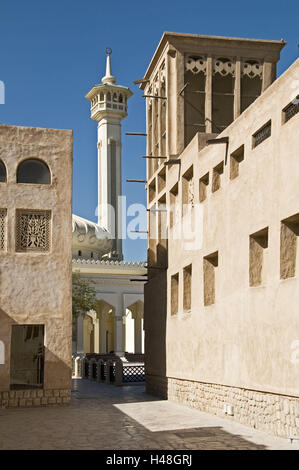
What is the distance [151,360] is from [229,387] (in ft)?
26.2

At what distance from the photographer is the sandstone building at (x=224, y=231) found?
454 inches

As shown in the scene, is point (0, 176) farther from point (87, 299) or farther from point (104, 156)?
point (104, 156)

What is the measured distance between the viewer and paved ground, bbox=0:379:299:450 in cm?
1098

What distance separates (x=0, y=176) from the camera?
1739 centimetres

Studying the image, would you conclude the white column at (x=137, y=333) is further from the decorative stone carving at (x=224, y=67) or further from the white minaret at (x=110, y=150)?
the decorative stone carving at (x=224, y=67)

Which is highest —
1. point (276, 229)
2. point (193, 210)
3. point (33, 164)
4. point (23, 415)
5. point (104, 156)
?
point (104, 156)

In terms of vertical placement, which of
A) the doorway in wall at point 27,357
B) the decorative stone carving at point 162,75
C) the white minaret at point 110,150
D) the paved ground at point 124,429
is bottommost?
the paved ground at point 124,429

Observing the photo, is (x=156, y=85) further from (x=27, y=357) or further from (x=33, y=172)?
(x=27, y=357)

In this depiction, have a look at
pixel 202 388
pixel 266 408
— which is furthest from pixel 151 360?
pixel 266 408

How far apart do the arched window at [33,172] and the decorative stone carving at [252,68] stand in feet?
22.6

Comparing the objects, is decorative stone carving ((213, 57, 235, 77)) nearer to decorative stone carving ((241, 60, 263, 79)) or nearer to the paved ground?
decorative stone carving ((241, 60, 263, 79))

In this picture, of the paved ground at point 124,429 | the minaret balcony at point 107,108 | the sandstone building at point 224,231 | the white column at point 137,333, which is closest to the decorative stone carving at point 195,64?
Result: the sandstone building at point 224,231

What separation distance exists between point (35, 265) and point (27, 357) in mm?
2269

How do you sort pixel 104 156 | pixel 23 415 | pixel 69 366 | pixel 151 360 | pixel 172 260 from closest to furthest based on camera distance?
pixel 23 415
pixel 69 366
pixel 172 260
pixel 151 360
pixel 104 156
